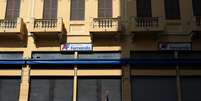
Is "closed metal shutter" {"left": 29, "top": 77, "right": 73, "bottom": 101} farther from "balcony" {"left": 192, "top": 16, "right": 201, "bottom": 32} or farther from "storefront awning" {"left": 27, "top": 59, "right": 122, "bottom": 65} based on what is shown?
"balcony" {"left": 192, "top": 16, "right": 201, "bottom": 32}

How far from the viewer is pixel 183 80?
22219 millimetres

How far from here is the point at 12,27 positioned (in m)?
22.6

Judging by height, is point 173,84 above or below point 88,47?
below

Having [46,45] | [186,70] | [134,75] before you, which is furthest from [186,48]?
[46,45]

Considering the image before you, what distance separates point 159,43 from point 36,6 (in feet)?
25.5

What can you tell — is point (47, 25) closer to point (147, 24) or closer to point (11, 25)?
point (11, 25)

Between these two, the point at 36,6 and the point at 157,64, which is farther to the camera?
the point at 36,6

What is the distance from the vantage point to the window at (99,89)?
22.0 meters

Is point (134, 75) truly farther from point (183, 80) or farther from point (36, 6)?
point (36, 6)

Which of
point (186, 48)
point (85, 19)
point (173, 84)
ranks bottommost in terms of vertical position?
point (173, 84)

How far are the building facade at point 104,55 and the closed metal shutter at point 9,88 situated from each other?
0.19 feet

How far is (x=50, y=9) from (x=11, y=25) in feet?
8.77

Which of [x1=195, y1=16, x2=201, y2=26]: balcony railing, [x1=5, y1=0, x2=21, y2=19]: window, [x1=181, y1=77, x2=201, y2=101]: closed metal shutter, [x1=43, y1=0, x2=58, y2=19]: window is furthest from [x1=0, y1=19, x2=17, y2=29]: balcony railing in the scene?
[x1=195, y1=16, x2=201, y2=26]: balcony railing

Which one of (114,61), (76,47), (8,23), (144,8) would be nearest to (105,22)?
(76,47)
